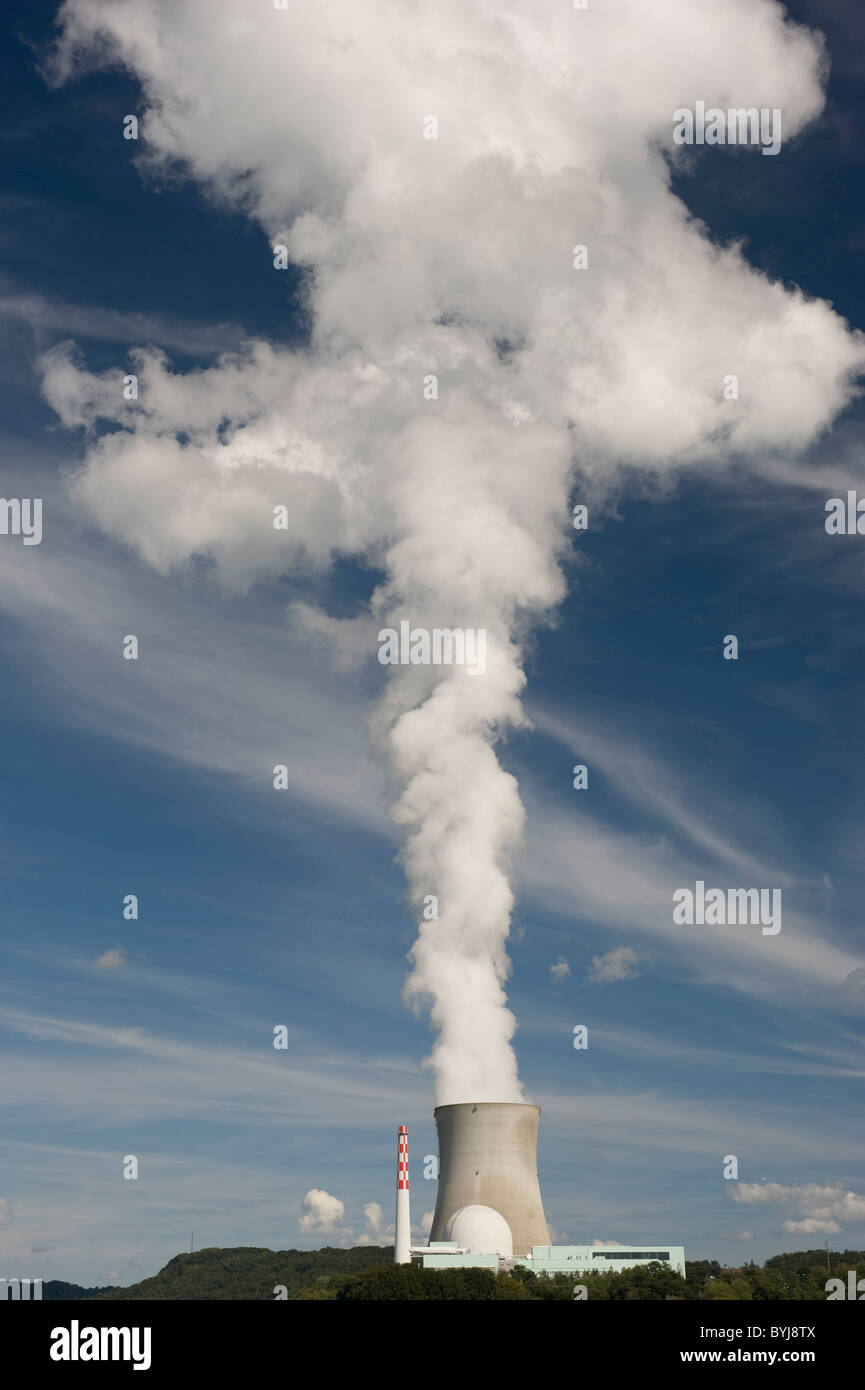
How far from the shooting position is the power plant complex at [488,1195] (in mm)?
73812

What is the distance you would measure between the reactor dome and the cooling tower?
68 cm

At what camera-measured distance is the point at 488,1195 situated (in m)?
74.8

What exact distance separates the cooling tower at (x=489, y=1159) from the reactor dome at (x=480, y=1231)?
0.68 metres

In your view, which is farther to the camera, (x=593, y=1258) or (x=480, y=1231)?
(x=593, y=1258)

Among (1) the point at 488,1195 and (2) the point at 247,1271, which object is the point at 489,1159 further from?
(2) the point at 247,1271

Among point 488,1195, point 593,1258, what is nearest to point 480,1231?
point 488,1195

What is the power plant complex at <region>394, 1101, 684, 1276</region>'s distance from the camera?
73812 millimetres

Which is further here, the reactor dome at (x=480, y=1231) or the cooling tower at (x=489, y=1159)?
the reactor dome at (x=480, y=1231)

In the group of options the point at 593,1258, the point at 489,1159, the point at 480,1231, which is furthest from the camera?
the point at 593,1258

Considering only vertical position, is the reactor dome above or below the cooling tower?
below

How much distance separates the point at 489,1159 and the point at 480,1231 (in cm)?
683

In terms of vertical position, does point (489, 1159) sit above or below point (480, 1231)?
above
